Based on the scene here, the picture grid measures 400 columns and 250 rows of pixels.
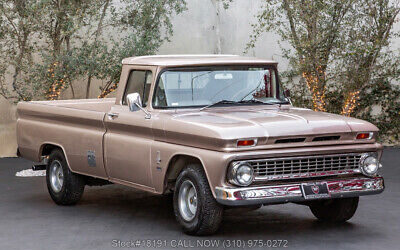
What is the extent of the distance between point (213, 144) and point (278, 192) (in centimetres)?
81

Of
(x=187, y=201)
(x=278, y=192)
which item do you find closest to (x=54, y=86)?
(x=187, y=201)

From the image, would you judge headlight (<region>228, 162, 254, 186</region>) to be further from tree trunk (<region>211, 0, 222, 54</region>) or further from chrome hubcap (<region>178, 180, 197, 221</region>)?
tree trunk (<region>211, 0, 222, 54</region>)

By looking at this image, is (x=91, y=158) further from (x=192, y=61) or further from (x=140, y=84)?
(x=192, y=61)

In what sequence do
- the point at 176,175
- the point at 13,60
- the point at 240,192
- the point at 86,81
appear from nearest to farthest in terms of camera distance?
the point at 240,192
the point at 176,175
the point at 13,60
the point at 86,81

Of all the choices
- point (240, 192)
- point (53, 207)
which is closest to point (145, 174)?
point (240, 192)

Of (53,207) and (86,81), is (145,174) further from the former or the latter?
(86,81)

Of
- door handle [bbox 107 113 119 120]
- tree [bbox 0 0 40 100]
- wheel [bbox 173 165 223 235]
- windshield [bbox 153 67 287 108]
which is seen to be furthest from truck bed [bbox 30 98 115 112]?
tree [bbox 0 0 40 100]

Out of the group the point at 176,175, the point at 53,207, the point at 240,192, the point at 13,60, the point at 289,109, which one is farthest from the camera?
the point at 13,60

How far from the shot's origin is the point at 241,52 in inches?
754

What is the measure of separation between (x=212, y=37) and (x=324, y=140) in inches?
432

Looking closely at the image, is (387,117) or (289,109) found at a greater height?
(289,109)

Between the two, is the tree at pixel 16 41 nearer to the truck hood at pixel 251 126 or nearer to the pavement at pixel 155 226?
the pavement at pixel 155 226

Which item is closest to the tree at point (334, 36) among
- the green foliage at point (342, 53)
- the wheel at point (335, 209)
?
the green foliage at point (342, 53)

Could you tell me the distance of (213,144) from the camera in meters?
8.09
